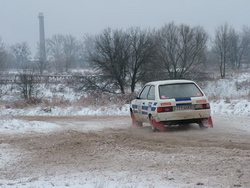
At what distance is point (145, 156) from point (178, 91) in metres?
4.06

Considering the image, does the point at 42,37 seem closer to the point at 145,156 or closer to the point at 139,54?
the point at 139,54

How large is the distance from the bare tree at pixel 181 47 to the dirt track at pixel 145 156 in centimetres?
5152

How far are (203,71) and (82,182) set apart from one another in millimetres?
56405

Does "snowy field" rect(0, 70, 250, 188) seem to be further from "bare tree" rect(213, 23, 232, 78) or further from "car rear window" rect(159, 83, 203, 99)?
"bare tree" rect(213, 23, 232, 78)

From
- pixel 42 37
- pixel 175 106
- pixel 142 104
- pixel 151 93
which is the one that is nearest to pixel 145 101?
pixel 142 104

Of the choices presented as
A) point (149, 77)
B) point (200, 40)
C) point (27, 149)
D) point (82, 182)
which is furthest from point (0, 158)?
point (200, 40)

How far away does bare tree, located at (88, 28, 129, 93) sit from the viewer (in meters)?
52.1

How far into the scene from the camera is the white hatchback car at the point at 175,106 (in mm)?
10133

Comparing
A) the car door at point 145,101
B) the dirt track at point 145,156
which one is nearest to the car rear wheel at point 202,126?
the dirt track at point 145,156

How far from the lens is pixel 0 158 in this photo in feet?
24.4

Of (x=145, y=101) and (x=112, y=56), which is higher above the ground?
(x=112, y=56)

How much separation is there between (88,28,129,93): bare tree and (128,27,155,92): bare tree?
3.32 feet

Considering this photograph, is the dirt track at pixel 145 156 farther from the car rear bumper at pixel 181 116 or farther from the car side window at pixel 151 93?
the car side window at pixel 151 93

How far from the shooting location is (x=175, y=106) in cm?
1016
